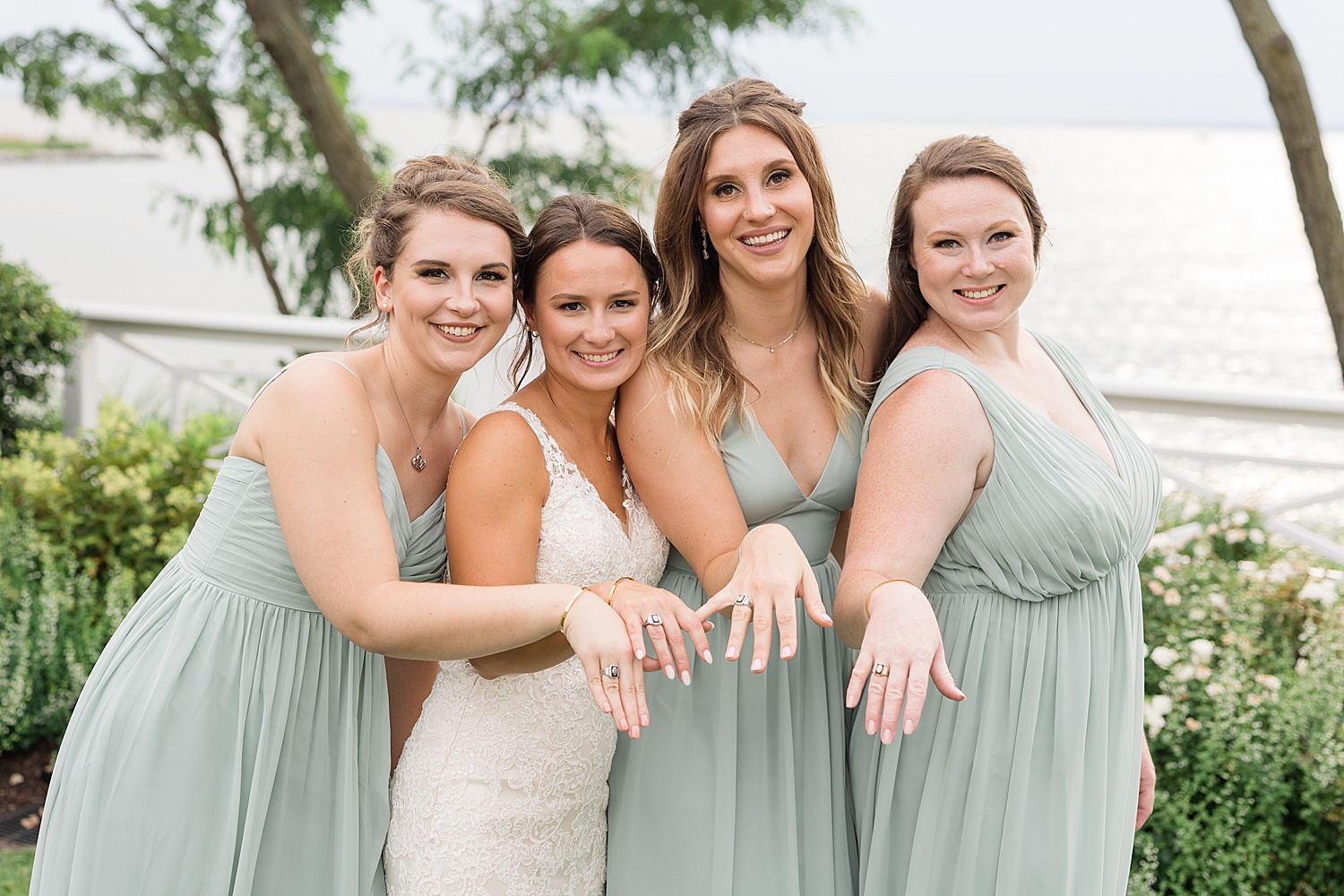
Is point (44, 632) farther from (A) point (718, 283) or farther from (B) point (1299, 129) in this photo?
(B) point (1299, 129)

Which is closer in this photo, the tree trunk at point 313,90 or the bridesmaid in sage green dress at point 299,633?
the bridesmaid in sage green dress at point 299,633

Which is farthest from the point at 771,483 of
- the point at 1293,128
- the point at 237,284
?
the point at 237,284

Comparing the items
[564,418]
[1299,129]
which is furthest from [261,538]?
[1299,129]

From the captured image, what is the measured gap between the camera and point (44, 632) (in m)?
4.43

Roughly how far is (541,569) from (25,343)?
459 cm

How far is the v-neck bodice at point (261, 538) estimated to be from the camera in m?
2.23

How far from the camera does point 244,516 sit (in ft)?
7.39

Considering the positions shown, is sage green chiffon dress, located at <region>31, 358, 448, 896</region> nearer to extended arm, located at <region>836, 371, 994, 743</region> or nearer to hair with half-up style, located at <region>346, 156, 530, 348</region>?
hair with half-up style, located at <region>346, 156, 530, 348</region>

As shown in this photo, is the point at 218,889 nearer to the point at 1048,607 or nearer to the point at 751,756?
the point at 751,756

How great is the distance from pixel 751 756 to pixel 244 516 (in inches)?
49.0

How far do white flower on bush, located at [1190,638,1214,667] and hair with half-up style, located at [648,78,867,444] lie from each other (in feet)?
6.05

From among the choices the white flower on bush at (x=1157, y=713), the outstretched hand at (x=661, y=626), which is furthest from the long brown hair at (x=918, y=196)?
the white flower on bush at (x=1157, y=713)

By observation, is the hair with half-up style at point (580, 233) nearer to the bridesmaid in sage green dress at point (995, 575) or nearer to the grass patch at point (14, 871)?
the bridesmaid in sage green dress at point (995, 575)

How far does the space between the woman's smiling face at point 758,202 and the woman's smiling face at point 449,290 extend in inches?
21.4
